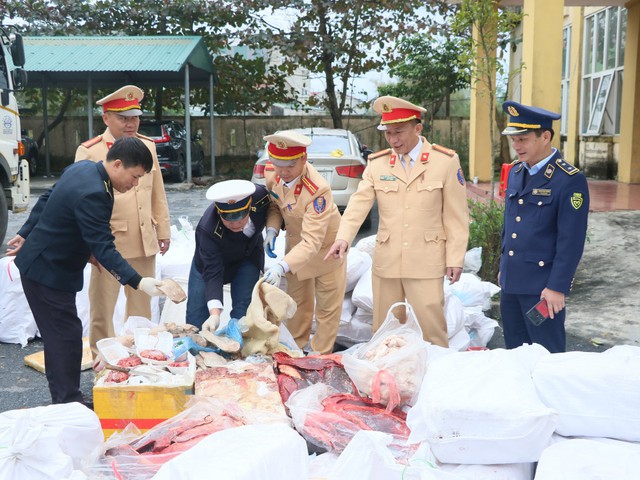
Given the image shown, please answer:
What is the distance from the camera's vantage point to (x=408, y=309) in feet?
12.4

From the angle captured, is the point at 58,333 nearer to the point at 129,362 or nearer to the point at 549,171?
the point at 129,362

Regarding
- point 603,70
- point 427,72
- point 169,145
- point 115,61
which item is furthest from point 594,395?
point 427,72

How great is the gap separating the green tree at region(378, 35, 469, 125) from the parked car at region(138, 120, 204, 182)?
5351mm

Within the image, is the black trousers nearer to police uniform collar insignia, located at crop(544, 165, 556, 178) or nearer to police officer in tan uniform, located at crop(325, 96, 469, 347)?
police officer in tan uniform, located at crop(325, 96, 469, 347)

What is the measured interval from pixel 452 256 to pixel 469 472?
5.73 ft

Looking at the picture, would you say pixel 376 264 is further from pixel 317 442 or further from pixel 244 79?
pixel 244 79

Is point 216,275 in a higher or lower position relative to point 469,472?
higher

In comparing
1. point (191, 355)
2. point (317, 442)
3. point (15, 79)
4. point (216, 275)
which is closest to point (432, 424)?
point (317, 442)

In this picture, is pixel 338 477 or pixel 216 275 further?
pixel 216 275

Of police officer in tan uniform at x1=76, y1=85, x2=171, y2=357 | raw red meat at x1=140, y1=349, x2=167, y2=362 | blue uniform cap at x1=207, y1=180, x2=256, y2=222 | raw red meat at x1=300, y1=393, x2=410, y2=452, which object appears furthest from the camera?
police officer in tan uniform at x1=76, y1=85, x2=171, y2=357

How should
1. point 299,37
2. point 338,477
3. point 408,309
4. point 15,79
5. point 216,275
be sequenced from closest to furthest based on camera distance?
1. point 338,477
2. point 408,309
3. point 216,275
4. point 15,79
5. point 299,37

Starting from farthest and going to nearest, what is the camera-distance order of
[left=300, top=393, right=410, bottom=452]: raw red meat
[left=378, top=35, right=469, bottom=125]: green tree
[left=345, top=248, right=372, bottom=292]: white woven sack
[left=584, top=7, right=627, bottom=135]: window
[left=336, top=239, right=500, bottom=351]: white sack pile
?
[left=378, top=35, right=469, bottom=125]: green tree, [left=584, top=7, right=627, bottom=135]: window, [left=345, top=248, right=372, bottom=292]: white woven sack, [left=336, top=239, right=500, bottom=351]: white sack pile, [left=300, top=393, right=410, bottom=452]: raw red meat

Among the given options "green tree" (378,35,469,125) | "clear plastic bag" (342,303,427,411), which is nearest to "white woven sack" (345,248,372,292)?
"clear plastic bag" (342,303,427,411)

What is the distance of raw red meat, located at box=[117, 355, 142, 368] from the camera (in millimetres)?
3344
